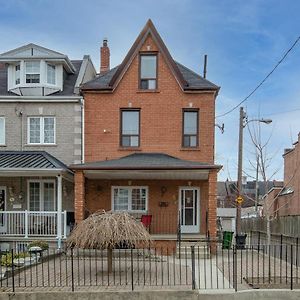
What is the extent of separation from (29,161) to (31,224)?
2666 mm

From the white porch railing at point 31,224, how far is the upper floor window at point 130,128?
476 cm

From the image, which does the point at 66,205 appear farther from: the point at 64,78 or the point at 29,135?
the point at 64,78

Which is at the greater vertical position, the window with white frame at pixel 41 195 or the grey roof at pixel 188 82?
the grey roof at pixel 188 82

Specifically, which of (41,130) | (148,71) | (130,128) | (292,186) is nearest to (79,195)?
(130,128)

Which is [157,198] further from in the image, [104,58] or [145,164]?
[104,58]

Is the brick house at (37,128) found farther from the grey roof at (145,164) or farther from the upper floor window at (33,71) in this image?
the grey roof at (145,164)

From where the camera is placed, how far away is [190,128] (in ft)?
68.6

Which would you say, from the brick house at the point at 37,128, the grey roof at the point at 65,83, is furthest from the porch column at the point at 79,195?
the grey roof at the point at 65,83

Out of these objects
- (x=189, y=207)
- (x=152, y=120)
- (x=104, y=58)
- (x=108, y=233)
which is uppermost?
(x=104, y=58)

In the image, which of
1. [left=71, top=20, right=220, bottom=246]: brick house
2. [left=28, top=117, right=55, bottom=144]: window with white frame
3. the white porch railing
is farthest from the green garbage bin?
[left=28, top=117, right=55, bottom=144]: window with white frame

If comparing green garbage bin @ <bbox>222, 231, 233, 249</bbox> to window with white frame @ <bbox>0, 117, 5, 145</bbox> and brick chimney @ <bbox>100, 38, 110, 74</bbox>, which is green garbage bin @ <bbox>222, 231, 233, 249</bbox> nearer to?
window with white frame @ <bbox>0, 117, 5, 145</bbox>

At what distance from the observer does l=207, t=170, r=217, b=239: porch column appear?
17.7m

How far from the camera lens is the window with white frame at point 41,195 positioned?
20.3m

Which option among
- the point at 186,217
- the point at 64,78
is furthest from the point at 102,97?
the point at 186,217
